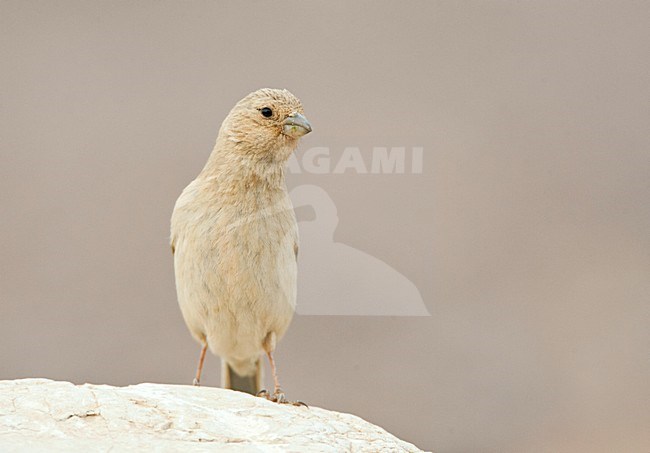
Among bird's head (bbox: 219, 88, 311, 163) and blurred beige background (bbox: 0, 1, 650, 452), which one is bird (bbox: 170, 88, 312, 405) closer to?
bird's head (bbox: 219, 88, 311, 163)

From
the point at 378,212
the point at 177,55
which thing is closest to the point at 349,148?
the point at 378,212

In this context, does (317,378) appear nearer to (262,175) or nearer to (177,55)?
(262,175)

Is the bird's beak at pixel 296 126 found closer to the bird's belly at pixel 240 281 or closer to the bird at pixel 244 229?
the bird at pixel 244 229

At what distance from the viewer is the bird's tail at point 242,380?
415 centimetres

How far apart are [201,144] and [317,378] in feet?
4.32

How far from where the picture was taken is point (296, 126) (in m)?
3.58

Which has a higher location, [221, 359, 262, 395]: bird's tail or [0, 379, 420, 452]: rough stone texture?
[0, 379, 420, 452]: rough stone texture

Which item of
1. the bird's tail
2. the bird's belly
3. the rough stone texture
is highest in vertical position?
the bird's belly

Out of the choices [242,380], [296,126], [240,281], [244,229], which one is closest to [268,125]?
[296,126]

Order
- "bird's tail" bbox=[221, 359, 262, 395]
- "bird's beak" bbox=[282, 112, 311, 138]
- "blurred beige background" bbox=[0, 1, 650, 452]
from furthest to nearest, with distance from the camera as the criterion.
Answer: "bird's tail" bbox=[221, 359, 262, 395]
"blurred beige background" bbox=[0, 1, 650, 452]
"bird's beak" bbox=[282, 112, 311, 138]

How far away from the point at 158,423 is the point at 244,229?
1.15m

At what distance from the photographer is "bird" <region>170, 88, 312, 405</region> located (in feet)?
11.9

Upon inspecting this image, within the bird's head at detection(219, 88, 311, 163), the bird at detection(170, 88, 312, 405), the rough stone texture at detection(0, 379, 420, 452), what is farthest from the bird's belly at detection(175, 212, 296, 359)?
the rough stone texture at detection(0, 379, 420, 452)

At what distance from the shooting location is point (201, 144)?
13.4 feet
